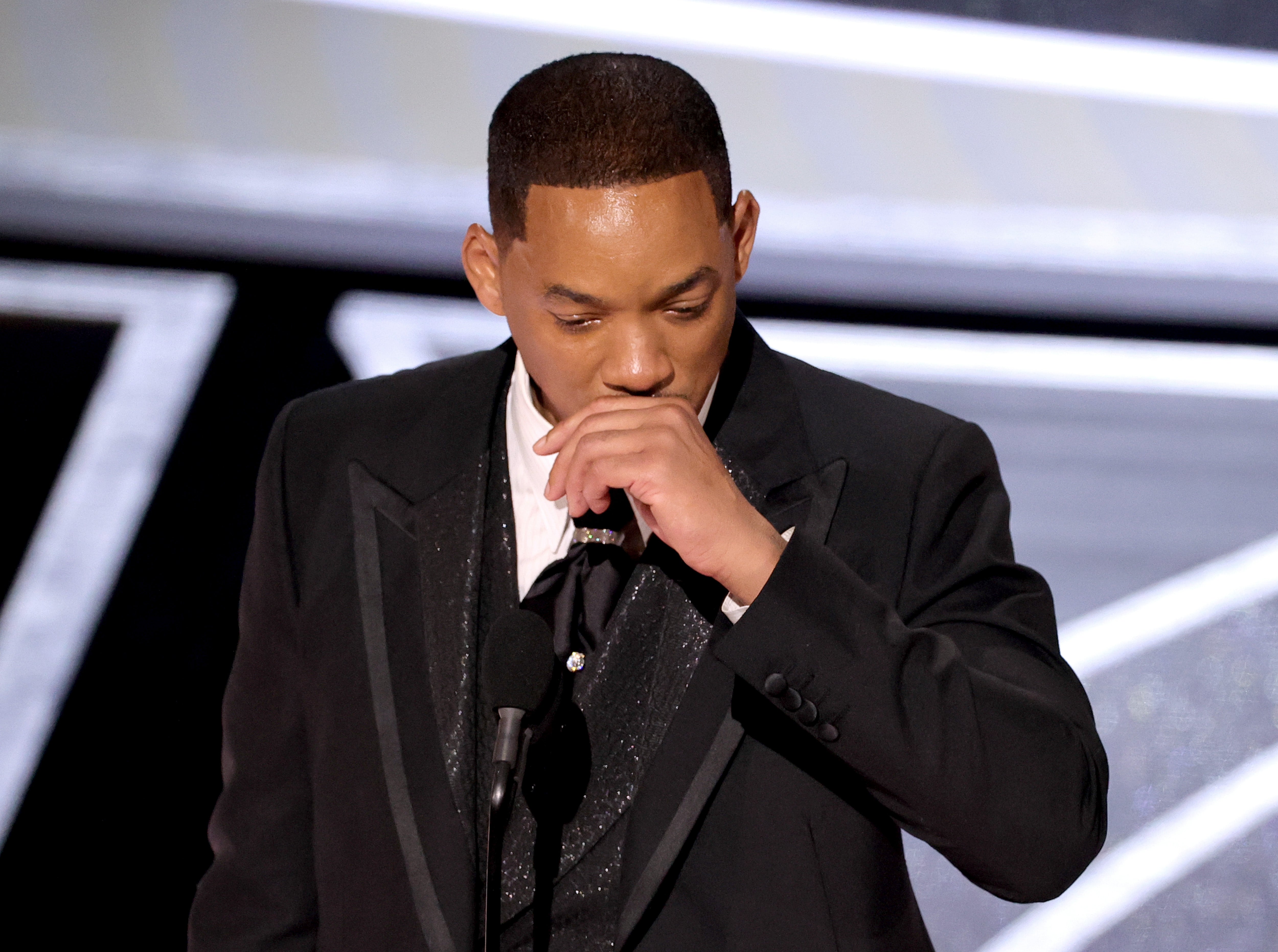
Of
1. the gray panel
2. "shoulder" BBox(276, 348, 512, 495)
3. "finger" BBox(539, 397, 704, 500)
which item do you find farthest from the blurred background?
"finger" BBox(539, 397, 704, 500)

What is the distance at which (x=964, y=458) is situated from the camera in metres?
1.32

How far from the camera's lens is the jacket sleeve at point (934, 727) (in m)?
1.04

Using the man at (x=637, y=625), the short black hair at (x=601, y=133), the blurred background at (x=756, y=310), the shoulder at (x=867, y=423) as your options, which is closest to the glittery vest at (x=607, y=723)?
the man at (x=637, y=625)

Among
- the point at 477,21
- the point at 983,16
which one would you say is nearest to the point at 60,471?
the point at 477,21

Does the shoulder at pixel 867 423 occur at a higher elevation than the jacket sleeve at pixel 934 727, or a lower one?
higher

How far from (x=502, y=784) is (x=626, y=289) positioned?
0.43 meters

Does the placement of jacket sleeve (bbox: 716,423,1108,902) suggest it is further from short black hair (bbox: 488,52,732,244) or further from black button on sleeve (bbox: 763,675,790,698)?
short black hair (bbox: 488,52,732,244)

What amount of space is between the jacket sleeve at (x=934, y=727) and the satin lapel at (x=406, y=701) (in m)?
0.36

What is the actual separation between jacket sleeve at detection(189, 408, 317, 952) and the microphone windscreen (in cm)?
49

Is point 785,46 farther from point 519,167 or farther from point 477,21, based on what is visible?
point 519,167

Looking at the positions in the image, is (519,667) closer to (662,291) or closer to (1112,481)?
(662,291)

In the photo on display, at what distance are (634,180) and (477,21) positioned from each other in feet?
3.70

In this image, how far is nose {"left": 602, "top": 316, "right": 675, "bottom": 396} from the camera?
3.70 feet

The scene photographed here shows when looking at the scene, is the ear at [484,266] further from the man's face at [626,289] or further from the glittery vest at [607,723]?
the glittery vest at [607,723]
